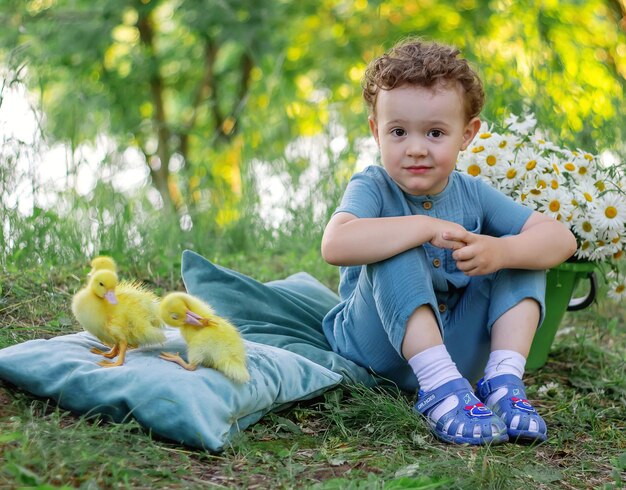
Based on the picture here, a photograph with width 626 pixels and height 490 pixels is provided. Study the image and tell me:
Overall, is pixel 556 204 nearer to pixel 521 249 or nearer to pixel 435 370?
pixel 521 249

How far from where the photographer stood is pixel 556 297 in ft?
9.71

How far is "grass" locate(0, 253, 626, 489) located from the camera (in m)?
1.75

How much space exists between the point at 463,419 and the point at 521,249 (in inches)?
21.7

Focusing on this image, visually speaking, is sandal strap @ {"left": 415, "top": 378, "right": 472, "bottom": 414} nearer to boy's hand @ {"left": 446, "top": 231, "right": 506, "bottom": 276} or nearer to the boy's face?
boy's hand @ {"left": 446, "top": 231, "right": 506, "bottom": 276}

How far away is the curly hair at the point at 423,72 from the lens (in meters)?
2.38

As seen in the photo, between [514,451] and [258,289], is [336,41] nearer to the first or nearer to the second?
[258,289]

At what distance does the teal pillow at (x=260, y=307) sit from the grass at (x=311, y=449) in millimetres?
319

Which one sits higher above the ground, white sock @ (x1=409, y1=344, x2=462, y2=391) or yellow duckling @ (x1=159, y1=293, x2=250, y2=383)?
yellow duckling @ (x1=159, y1=293, x2=250, y2=383)

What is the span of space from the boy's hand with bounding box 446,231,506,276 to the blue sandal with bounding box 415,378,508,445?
0.32 m

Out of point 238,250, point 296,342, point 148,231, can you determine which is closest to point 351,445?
point 296,342

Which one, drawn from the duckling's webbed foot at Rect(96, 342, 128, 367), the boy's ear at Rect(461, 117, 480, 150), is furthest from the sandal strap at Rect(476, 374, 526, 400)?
the duckling's webbed foot at Rect(96, 342, 128, 367)

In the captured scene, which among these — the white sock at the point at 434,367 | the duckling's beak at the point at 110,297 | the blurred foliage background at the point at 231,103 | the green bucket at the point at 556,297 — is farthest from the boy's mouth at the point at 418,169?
the blurred foliage background at the point at 231,103

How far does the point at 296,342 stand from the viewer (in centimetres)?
273

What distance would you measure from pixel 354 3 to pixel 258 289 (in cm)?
613
